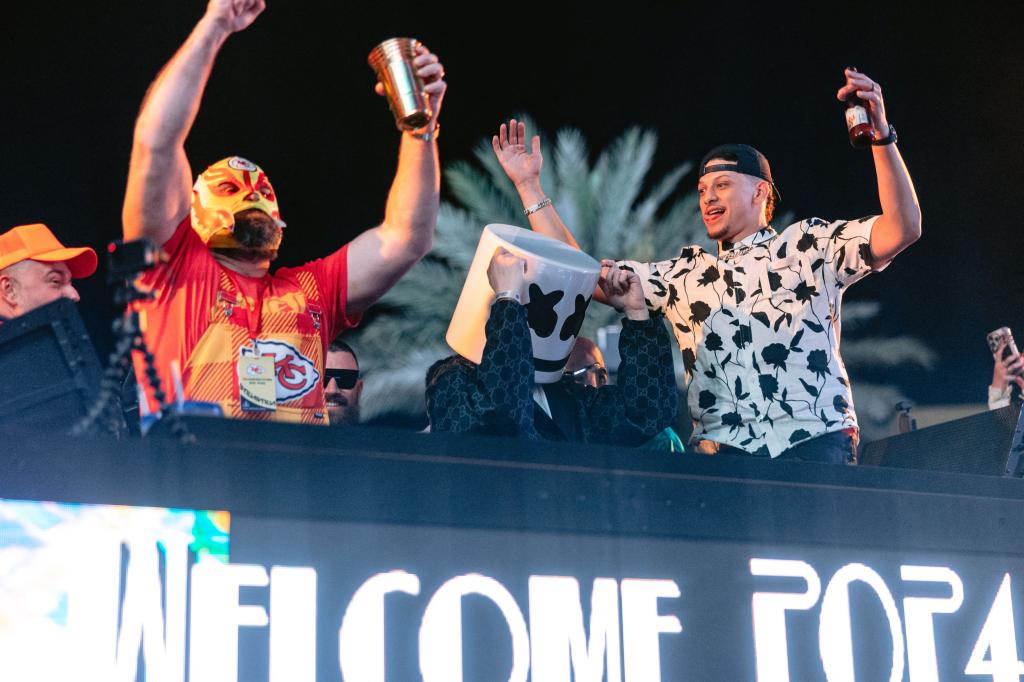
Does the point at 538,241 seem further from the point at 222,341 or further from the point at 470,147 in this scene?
the point at 470,147

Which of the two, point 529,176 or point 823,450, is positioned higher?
point 529,176

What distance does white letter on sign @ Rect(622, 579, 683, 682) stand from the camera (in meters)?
2.35

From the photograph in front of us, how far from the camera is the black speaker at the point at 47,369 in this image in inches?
91.1

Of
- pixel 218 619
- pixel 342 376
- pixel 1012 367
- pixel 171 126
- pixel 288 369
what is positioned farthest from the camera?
pixel 342 376

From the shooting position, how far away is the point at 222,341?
10.2ft

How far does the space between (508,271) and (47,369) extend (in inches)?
42.4

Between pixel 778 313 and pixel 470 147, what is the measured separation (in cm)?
959

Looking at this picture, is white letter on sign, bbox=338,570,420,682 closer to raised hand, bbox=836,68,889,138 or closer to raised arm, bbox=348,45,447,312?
raised arm, bbox=348,45,447,312

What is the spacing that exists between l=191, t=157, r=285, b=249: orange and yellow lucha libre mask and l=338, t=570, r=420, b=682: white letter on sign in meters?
1.37

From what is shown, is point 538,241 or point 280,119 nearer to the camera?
point 538,241

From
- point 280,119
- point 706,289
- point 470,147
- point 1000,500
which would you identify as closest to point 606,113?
point 470,147

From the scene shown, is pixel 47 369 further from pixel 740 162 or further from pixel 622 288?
pixel 740 162

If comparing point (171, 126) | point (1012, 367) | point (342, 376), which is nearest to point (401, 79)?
point (171, 126)

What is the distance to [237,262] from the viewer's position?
10.9 ft
